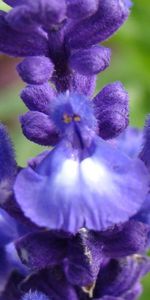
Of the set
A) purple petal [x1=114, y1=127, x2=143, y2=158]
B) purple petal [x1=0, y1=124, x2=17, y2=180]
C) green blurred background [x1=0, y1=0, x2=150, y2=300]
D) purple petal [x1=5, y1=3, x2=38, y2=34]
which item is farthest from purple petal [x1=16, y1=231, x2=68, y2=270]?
green blurred background [x1=0, y1=0, x2=150, y2=300]

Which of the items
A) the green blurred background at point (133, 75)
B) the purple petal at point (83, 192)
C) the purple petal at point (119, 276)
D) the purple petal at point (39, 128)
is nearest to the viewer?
the purple petal at point (83, 192)

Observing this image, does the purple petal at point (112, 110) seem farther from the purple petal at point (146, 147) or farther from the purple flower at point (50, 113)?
the purple petal at point (146, 147)

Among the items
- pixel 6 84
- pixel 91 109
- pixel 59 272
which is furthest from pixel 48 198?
pixel 6 84

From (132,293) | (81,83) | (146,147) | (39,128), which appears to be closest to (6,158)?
(39,128)

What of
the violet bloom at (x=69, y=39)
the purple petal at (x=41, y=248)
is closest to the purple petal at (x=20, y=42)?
the violet bloom at (x=69, y=39)

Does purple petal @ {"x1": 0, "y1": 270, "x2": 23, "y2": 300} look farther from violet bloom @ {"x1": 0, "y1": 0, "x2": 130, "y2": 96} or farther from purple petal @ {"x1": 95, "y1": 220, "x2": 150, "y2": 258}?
violet bloom @ {"x1": 0, "y1": 0, "x2": 130, "y2": 96}

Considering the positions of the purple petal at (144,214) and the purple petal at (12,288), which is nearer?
the purple petal at (144,214)

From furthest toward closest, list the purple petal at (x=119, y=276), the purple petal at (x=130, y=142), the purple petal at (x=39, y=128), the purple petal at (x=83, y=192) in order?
the purple petal at (x=130, y=142), the purple petal at (x=119, y=276), the purple petal at (x=39, y=128), the purple petal at (x=83, y=192)
